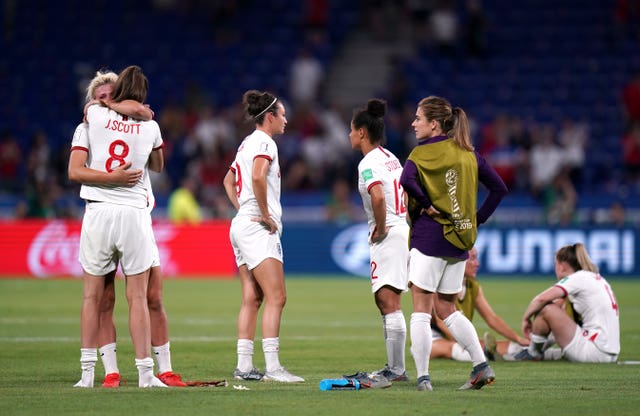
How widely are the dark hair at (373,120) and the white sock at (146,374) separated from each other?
272 cm

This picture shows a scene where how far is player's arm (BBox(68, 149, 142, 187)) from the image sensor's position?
8.43m

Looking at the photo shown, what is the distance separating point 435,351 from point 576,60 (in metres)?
19.4

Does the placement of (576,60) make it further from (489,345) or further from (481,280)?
(489,345)

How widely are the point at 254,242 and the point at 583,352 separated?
12.3ft

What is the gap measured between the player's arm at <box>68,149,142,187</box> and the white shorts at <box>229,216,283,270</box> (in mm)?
1317

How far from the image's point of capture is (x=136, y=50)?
3095 cm

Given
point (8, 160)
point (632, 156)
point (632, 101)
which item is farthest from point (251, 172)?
point (632, 101)

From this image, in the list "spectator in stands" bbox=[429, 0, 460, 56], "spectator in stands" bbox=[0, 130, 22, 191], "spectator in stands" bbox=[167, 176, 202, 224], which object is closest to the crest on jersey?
"spectator in stands" bbox=[167, 176, 202, 224]

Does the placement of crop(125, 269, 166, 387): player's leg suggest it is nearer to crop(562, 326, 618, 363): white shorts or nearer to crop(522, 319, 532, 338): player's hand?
crop(522, 319, 532, 338): player's hand

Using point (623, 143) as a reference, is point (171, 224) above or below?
below

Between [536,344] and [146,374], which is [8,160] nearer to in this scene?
[536,344]

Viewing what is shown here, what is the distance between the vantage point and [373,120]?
9.48 metres

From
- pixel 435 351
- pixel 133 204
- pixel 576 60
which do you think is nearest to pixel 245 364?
pixel 133 204

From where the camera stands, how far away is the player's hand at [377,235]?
9.29 meters
